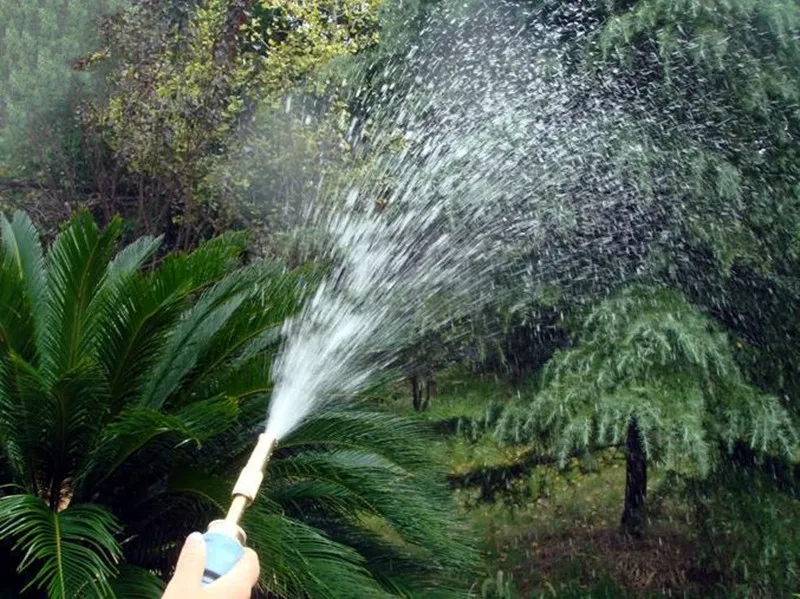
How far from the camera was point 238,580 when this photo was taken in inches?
66.9

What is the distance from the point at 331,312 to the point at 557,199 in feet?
6.96

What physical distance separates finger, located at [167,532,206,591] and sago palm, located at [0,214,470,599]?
100.0 inches

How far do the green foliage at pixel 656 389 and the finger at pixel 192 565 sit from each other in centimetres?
514

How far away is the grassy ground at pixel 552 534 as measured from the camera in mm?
8039

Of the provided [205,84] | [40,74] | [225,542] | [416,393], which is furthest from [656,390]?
[40,74]

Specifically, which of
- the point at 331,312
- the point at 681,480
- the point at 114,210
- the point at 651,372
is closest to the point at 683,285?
the point at 651,372

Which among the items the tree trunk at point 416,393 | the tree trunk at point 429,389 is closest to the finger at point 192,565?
the tree trunk at point 429,389

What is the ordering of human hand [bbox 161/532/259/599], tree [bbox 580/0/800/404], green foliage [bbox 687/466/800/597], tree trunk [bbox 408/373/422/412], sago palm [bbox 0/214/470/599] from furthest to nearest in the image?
tree trunk [bbox 408/373/422/412] → green foliage [bbox 687/466/800/597] → tree [bbox 580/0/800/404] → sago palm [bbox 0/214/470/599] → human hand [bbox 161/532/259/599]

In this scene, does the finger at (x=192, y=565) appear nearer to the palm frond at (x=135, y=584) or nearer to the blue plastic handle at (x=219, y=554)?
the blue plastic handle at (x=219, y=554)

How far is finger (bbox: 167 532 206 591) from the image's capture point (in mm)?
1671

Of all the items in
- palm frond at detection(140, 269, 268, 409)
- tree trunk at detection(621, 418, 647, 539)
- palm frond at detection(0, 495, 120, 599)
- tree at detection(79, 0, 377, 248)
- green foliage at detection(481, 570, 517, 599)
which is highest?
tree at detection(79, 0, 377, 248)

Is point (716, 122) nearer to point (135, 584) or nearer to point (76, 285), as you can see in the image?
point (76, 285)

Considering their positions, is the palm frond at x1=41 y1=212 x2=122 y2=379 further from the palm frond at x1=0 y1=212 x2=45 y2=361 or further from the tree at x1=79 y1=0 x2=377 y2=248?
the tree at x1=79 y1=0 x2=377 y2=248

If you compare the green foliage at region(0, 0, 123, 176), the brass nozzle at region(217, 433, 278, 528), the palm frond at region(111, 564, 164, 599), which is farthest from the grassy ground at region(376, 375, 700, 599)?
the brass nozzle at region(217, 433, 278, 528)
